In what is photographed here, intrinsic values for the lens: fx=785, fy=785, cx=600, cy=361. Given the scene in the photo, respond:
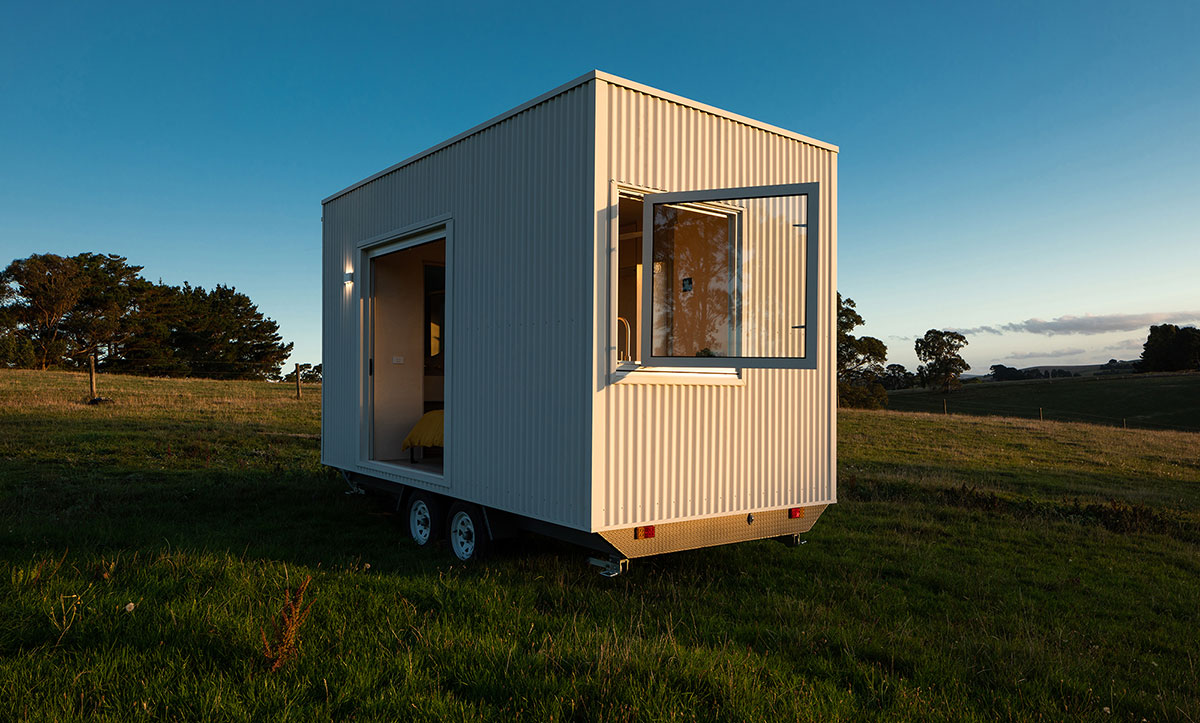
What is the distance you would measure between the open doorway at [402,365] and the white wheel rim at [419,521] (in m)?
0.76

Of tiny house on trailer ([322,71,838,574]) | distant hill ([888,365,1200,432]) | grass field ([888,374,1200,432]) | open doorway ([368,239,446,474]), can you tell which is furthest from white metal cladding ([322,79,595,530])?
distant hill ([888,365,1200,432])

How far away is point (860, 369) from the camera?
44875 mm

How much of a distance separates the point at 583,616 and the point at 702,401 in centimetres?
169

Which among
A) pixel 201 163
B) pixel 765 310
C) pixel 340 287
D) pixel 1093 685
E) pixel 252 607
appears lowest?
pixel 1093 685

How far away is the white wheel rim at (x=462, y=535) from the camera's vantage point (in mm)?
5900

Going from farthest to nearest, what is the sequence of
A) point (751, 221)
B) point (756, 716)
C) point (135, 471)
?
point (135, 471) → point (751, 221) → point (756, 716)

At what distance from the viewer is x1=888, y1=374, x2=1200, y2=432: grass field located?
4350 cm

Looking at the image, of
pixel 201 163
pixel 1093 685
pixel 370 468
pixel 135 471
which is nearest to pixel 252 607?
pixel 370 468

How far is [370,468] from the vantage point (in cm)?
734

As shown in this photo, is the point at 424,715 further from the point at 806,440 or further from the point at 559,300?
the point at 806,440

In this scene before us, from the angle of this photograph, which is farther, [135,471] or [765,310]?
[135,471]

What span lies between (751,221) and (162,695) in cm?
413

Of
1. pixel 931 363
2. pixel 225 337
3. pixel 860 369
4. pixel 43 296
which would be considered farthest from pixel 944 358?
pixel 43 296

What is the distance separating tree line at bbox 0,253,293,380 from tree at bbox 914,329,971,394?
150ft
